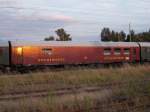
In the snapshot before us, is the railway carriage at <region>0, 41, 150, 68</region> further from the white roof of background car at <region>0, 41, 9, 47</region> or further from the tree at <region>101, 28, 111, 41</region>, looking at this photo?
the tree at <region>101, 28, 111, 41</region>

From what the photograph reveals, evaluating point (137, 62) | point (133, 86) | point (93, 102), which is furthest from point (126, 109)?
point (137, 62)

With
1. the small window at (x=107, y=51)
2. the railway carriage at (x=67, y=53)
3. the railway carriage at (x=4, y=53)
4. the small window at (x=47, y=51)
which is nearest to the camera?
the railway carriage at (x=4, y=53)

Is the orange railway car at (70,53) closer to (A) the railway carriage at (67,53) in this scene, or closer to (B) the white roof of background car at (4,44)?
(A) the railway carriage at (67,53)

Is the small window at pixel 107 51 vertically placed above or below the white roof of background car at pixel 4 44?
below

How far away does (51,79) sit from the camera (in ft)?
79.0

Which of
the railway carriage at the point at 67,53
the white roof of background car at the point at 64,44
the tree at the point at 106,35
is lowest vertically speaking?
the railway carriage at the point at 67,53

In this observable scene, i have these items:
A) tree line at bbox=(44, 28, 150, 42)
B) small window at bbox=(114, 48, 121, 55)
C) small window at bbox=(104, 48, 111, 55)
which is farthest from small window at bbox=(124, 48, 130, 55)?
tree line at bbox=(44, 28, 150, 42)

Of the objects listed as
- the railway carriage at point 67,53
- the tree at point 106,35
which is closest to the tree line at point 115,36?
the tree at point 106,35

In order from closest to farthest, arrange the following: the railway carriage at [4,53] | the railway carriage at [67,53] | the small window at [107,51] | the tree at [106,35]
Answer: the railway carriage at [4,53] < the railway carriage at [67,53] < the small window at [107,51] < the tree at [106,35]

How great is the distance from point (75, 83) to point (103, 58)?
737 inches

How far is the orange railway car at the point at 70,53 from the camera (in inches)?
1357

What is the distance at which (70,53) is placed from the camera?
1462 inches

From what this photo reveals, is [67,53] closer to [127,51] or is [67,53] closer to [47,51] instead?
[47,51]

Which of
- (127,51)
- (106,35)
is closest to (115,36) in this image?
(106,35)
